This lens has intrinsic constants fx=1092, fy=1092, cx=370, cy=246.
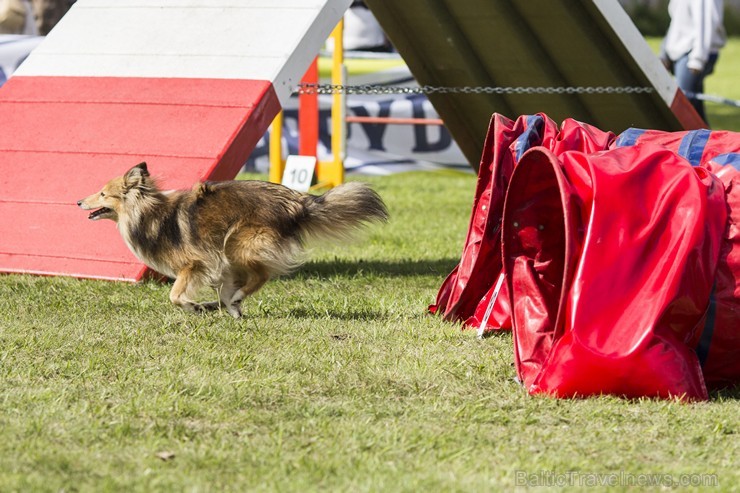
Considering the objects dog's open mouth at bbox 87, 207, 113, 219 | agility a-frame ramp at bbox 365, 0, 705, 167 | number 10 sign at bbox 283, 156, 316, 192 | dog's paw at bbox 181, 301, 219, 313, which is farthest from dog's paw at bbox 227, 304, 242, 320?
number 10 sign at bbox 283, 156, 316, 192

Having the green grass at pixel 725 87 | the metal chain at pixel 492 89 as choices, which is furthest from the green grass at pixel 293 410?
the green grass at pixel 725 87

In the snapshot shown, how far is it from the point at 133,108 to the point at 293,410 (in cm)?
321

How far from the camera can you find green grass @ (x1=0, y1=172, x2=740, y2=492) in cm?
312

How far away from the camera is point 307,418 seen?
3.65 meters

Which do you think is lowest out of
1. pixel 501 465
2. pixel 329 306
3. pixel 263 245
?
pixel 329 306

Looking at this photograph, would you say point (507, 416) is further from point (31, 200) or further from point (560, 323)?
point (31, 200)

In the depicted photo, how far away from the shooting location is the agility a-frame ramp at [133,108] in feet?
19.9

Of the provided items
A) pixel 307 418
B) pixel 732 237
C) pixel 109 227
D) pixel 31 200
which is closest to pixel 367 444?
pixel 307 418

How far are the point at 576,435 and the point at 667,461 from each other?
325mm

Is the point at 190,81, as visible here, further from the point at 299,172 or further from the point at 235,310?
the point at 299,172

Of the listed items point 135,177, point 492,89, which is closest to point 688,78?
point 492,89

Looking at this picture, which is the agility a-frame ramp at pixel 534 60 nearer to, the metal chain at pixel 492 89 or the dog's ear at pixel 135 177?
the metal chain at pixel 492 89

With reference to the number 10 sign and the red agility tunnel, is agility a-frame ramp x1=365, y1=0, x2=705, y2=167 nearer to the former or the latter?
the number 10 sign

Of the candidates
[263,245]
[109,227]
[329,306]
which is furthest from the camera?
[109,227]
